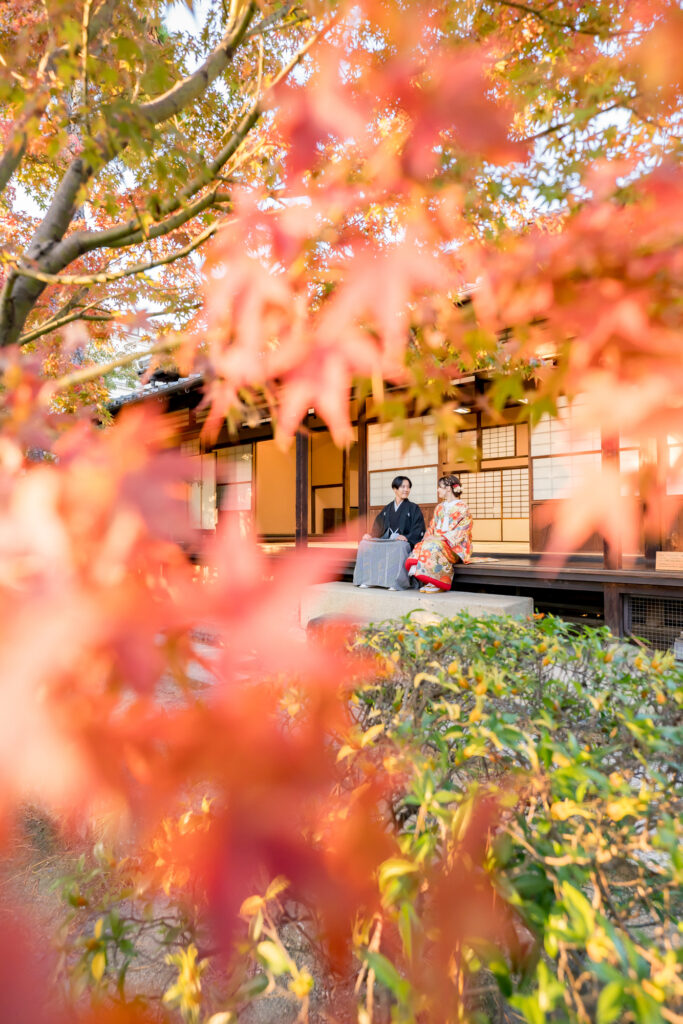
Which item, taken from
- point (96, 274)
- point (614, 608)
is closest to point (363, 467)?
point (614, 608)

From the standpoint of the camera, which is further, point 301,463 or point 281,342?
point 301,463

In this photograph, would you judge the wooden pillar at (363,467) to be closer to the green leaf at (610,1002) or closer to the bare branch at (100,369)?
the bare branch at (100,369)

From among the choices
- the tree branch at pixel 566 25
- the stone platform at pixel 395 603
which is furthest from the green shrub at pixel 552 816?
the stone platform at pixel 395 603

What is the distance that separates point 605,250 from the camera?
2.30 feet

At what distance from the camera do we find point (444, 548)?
6.66m

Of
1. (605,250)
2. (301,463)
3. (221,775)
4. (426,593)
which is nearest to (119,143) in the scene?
(605,250)

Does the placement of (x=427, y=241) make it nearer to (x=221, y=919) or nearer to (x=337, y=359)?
(x=337, y=359)

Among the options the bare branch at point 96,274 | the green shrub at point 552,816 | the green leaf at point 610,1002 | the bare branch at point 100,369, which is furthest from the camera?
the bare branch at point 96,274

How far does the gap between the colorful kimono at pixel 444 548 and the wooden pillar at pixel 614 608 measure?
170 centimetres

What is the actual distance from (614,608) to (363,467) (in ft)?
15.3

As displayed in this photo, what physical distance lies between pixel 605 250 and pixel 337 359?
14.7 inches

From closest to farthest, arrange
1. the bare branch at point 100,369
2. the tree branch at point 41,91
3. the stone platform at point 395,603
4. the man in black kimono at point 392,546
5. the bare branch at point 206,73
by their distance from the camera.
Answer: the bare branch at point 100,369
the tree branch at point 41,91
the bare branch at point 206,73
the stone platform at point 395,603
the man in black kimono at point 392,546

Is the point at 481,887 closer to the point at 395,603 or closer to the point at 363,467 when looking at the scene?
the point at 395,603

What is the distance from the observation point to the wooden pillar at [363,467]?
894 centimetres
